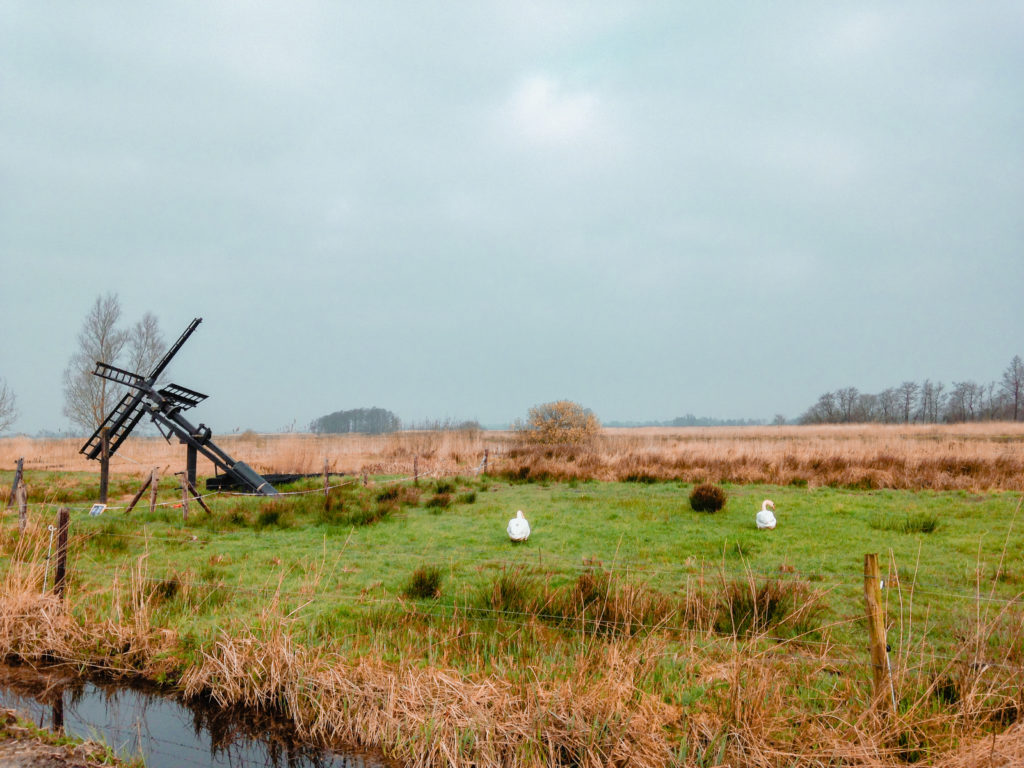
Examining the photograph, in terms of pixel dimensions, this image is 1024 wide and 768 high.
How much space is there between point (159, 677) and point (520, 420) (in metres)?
30.8

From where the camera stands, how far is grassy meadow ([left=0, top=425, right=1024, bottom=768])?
414 cm

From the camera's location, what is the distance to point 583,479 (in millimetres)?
19969

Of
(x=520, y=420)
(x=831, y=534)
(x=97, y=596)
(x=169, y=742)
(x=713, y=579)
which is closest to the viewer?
(x=169, y=742)

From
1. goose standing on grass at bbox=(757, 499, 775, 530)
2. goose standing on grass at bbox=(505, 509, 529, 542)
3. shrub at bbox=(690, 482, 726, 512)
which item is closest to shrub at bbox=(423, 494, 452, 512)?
goose standing on grass at bbox=(505, 509, 529, 542)

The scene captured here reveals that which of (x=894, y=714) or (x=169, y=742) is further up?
(x=894, y=714)

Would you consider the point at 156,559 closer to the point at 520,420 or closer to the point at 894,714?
the point at 894,714

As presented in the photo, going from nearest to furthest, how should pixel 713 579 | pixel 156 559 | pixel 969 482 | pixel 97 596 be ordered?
pixel 97 596
pixel 713 579
pixel 156 559
pixel 969 482

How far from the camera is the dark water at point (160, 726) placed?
469 cm

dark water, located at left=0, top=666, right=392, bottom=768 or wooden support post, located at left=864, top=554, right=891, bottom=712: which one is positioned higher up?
wooden support post, located at left=864, top=554, right=891, bottom=712

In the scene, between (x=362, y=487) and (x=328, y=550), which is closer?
(x=328, y=550)

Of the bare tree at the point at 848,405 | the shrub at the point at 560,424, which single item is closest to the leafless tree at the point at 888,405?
the bare tree at the point at 848,405

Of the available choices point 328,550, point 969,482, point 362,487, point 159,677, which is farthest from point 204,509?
point 969,482

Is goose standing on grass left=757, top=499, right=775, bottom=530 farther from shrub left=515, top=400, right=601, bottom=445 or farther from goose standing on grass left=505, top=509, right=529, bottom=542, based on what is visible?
shrub left=515, top=400, right=601, bottom=445

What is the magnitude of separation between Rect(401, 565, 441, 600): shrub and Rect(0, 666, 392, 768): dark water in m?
2.40
